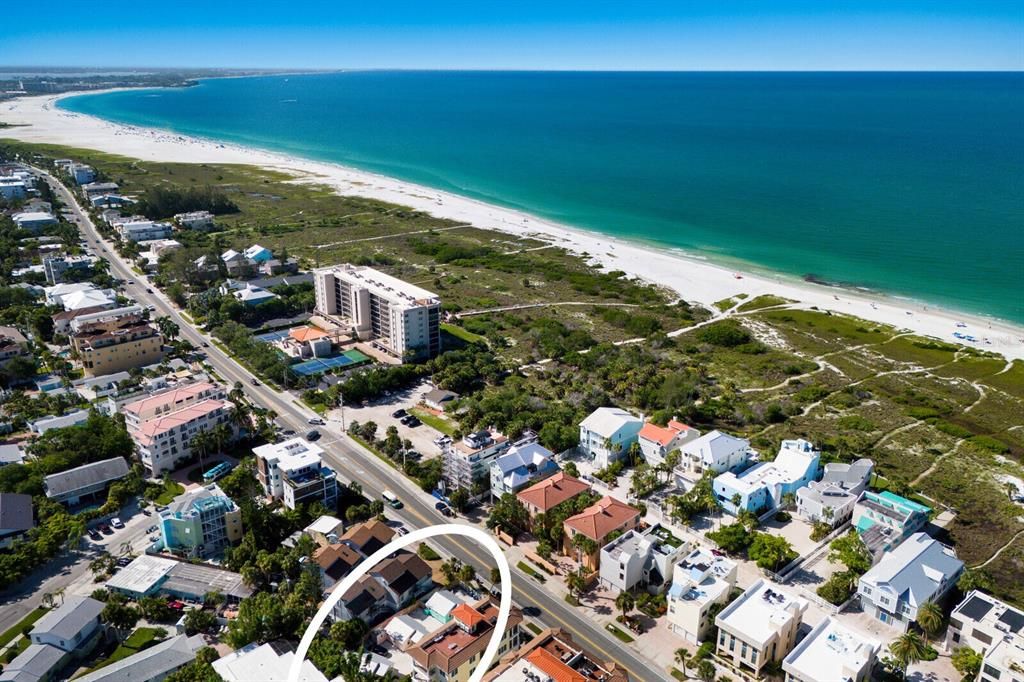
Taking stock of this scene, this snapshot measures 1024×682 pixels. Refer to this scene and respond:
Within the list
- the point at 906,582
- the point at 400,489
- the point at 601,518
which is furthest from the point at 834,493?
the point at 400,489

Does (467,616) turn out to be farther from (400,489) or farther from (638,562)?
(400,489)

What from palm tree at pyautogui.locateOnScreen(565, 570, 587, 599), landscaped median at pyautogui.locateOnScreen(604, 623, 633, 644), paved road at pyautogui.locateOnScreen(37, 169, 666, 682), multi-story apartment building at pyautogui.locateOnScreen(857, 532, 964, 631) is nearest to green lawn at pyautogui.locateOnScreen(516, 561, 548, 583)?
paved road at pyautogui.locateOnScreen(37, 169, 666, 682)

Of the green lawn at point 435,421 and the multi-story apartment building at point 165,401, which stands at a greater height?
the multi-story apartment building at point 165,401

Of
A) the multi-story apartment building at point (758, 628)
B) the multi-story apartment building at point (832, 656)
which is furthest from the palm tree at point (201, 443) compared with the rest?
the multi-story apartment building at point (832, 656)

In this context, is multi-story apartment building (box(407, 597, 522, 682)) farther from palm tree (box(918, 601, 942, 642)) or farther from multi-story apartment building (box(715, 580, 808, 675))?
palm tree (box(918, 601, 942, 642))

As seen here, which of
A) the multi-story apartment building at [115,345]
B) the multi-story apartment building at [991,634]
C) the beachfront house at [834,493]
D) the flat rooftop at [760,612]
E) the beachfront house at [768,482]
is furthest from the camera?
the multi-story apartment building at [115,345]

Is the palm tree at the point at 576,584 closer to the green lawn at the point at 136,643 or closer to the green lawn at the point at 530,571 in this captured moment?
the green lawn at the point at 530,571
